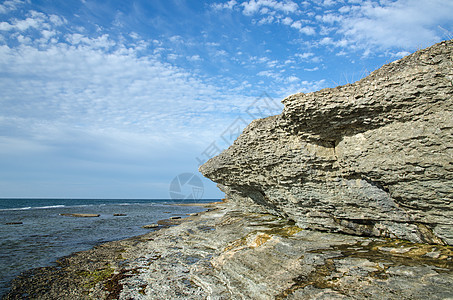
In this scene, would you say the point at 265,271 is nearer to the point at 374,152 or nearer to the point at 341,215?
the point at 341,215

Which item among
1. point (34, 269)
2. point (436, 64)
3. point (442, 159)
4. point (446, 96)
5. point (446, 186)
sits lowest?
point (34, 269)

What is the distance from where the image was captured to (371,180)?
9.56 metres

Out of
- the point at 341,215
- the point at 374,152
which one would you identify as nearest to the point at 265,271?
the point at 341,215

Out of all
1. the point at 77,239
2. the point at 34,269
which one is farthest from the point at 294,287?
the point at 77,239

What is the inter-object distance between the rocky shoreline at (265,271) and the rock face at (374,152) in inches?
35.1

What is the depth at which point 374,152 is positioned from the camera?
9.15 m

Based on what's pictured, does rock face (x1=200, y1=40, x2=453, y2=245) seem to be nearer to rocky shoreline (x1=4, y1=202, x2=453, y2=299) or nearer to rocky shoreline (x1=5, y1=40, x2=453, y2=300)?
rocky shoreline (x1=5, y1=40, x2=453, y2=300)

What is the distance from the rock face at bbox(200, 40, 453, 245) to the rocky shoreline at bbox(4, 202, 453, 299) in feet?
2.92

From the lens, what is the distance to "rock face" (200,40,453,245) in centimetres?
753

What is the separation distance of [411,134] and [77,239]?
24.6m

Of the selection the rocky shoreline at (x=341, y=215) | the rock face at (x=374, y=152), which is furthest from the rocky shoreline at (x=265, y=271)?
the rock face at (x=374, y=152)

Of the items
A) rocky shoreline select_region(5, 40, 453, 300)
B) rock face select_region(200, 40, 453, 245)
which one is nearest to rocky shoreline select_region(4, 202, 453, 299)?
rocky shoreline select_region(5, 40, 453, 300)

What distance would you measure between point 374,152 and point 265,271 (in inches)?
236

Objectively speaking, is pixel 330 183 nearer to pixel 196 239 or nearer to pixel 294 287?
pixel 294 287
